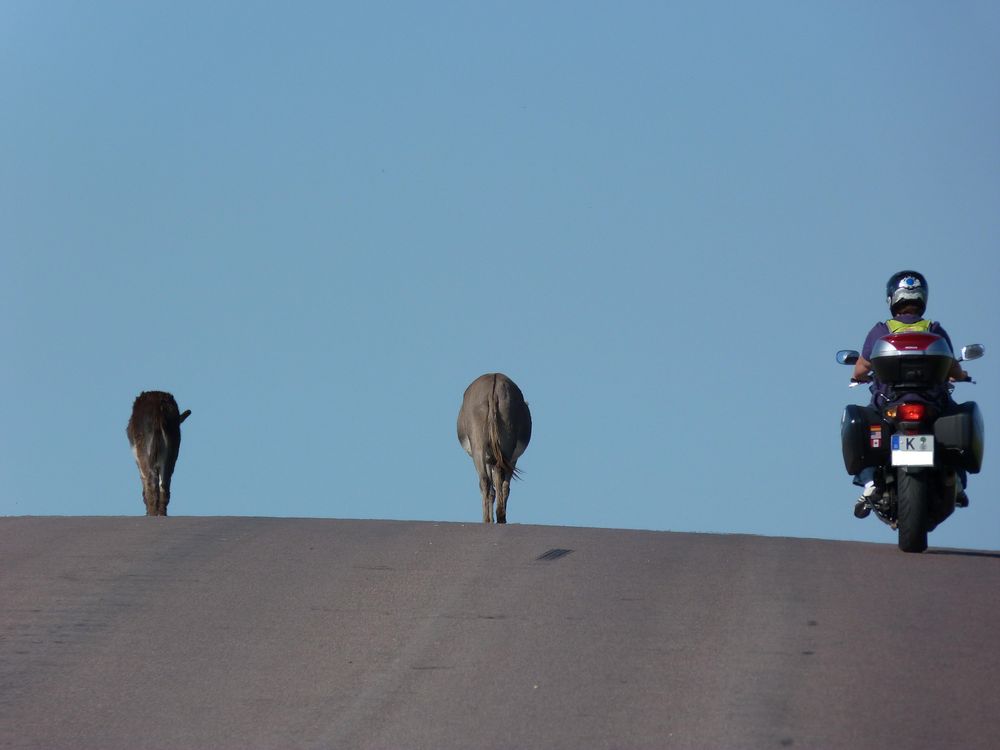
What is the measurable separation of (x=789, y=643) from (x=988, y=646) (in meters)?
0.97

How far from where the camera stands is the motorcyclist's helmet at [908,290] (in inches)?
420

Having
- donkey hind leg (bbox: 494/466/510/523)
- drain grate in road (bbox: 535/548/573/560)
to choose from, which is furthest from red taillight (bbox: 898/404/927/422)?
donkey hind leg (bbox: 494/466/510/523)

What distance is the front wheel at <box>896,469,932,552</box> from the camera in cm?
1005

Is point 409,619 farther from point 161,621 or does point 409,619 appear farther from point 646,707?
point 646,707

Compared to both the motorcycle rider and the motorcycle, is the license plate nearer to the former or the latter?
the motorcycle

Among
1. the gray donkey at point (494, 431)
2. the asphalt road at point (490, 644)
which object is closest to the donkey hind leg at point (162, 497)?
the gray donkey at point (494, 431)

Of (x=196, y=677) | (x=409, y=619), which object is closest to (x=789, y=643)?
(x=409, y=619)

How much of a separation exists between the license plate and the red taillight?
14cm

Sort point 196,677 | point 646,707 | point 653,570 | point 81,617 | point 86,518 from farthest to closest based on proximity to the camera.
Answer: point 86,518, point 653,570, point 81,617, point 196,677, point 646,707

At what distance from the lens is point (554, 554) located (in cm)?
991

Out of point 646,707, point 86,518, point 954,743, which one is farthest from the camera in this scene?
point 86,518

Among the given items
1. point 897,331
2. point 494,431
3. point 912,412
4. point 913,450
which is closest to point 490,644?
point 913,450

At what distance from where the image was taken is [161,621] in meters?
8.10

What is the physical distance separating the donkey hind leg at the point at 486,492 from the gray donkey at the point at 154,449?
4026 millimetres
